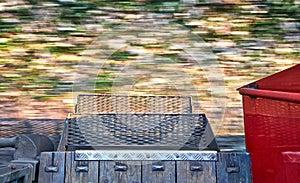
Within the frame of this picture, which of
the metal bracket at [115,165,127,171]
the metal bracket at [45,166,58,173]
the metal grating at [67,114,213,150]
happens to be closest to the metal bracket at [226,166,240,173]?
the metal bracket at [115,165,127,171]

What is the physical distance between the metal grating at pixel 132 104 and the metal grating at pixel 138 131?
29cm

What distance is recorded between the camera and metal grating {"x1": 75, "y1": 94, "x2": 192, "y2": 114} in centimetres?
211

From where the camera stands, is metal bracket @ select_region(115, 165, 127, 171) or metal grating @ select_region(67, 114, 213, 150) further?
metal grating @ select_region(67, 114, 213, 150)

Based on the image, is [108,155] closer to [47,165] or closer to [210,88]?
[47,165]

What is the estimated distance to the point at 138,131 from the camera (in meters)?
1.83

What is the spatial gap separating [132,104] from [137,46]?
0.66 meters

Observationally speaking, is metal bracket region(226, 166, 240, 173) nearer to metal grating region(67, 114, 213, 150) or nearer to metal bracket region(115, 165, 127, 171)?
metal bracket region(115, 165, 127, 171)

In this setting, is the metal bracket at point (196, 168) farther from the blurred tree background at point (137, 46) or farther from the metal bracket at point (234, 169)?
the blurred tree background at point (137, 46)

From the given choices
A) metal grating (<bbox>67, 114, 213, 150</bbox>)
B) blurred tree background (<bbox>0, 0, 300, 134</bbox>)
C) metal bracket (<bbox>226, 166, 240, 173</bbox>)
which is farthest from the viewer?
blurred tree background (<bbox>0, 0, 300, 134</bbox>)

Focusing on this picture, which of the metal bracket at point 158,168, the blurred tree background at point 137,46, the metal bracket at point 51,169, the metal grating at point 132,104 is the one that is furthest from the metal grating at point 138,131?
the blurred tree background at point 137,46

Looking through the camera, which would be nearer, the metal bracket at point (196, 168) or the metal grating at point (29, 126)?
the metal bracket at point (196, 168)

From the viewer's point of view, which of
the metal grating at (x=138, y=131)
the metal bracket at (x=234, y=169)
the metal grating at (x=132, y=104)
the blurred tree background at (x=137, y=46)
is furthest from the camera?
the blurred tree background at (x=137, y=46)

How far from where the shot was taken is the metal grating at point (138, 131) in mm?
1696

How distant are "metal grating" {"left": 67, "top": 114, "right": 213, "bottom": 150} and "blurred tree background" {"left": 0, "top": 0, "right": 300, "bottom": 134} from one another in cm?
61
